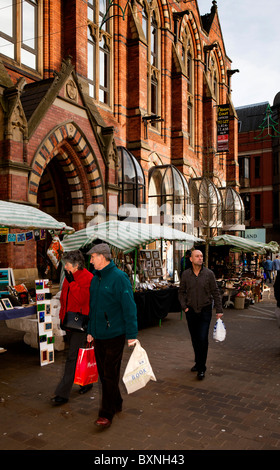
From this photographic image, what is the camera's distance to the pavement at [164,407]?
3.82m

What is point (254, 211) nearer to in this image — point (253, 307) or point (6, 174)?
point (253, 307)

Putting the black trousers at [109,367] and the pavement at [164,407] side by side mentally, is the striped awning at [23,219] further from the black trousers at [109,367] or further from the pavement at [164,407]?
the black trousers at [109,367]

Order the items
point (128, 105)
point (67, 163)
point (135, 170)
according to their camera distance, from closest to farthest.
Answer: point (67, 163), point (135, 170), point (128, 105)

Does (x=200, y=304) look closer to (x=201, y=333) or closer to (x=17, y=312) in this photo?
(x=201, y=333)

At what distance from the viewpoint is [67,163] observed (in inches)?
522

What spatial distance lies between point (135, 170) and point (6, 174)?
7182 millimetres

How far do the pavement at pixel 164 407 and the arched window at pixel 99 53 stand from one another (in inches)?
480

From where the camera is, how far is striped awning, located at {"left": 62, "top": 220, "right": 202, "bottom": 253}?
9.30 meters

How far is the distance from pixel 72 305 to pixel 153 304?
5.26m

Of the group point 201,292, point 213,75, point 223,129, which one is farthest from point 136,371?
point 213,75

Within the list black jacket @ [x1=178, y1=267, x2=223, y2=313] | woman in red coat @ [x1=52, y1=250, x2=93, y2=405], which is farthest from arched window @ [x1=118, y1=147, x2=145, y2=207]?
woman in red coat @ [x1=52, y1=250, x2=93, y2=405]

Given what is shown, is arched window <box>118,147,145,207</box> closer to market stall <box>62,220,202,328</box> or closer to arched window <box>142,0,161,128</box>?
arched window <box>142,0,161,128</box>

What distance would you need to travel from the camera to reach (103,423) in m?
4.09
